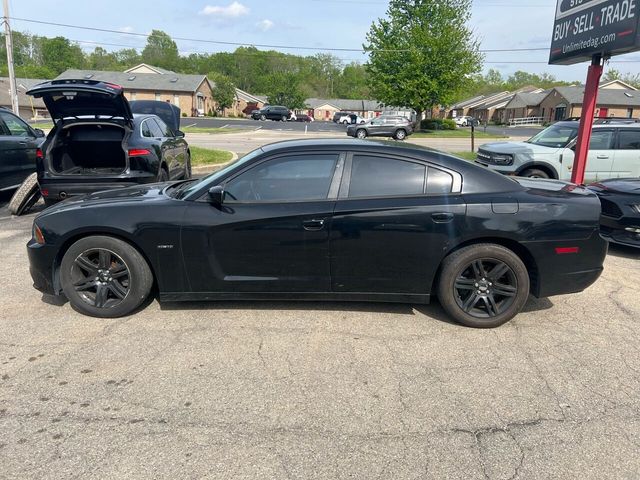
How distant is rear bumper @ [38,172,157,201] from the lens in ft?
22.8

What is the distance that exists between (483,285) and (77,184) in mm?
5915

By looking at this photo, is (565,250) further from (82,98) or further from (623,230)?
(82,98)

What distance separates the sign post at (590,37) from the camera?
7.51 m

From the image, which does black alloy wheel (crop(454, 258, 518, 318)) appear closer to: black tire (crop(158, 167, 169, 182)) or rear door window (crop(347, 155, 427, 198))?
rear door window (crop(347, 155, 427, 198))

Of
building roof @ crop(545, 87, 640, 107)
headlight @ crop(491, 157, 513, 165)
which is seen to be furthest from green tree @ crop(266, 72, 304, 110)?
headlight @ crop(491, 157, 513, 165)

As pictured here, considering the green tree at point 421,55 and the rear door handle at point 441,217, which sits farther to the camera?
the green tree at point 421,55

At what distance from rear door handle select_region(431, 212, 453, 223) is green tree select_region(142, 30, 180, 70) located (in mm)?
125609

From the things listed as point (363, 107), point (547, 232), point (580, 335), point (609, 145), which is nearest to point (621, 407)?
point (580, 335)

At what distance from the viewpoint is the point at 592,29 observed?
8258 millimetres

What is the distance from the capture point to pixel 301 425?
2.73 metres

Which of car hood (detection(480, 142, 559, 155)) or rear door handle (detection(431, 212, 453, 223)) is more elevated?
car hood (detection(480, 142, 559, 155))

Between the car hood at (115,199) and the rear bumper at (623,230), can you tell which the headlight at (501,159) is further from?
the car hood at (115,199)

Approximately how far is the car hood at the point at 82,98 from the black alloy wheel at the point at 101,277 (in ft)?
11.2

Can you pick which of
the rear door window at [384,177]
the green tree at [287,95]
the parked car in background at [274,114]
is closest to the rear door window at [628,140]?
the rear door window at [384,177]
